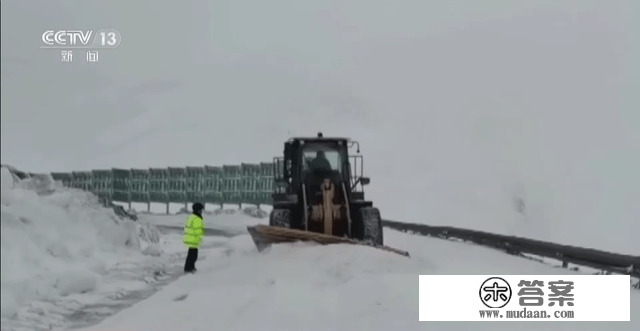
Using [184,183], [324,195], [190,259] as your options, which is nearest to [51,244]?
[190,259]

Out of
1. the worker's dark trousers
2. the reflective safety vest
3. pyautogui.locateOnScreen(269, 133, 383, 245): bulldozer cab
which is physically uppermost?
pyautogui.locateOnScreen(269, 133, 383, 245): bulldozer cab

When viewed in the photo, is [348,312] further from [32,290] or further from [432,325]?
[32,290]

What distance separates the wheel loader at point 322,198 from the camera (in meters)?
13.5

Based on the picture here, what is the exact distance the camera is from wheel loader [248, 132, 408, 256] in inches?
532

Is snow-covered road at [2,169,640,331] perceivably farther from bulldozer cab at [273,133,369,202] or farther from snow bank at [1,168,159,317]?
bulldozer cab at [273,133,369,202]

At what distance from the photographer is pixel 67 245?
10805 millimetres

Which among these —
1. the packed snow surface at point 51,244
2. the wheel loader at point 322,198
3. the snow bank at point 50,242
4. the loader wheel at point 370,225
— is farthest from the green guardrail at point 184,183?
the loader wheel at point 370,225

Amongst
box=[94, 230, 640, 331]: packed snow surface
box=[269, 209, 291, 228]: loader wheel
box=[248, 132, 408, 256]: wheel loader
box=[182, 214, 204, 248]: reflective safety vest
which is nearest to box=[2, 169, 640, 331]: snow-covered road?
box=[94, 230, 640, 331]: packed snow surface

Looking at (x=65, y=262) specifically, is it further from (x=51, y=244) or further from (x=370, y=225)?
(x=370, y=225)

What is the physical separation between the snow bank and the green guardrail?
22.8 meters

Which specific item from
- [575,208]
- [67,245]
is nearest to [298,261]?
[67,245]

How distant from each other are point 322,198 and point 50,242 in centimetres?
601

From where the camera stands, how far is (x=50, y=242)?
9.94 meters

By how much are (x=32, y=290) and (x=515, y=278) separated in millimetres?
6337
